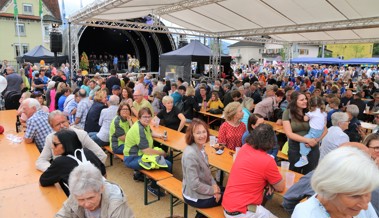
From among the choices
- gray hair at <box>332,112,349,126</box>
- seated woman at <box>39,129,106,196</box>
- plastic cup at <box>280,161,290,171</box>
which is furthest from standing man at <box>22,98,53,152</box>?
gray hair at <box>332,112,349,126</box>

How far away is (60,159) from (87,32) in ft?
75.8

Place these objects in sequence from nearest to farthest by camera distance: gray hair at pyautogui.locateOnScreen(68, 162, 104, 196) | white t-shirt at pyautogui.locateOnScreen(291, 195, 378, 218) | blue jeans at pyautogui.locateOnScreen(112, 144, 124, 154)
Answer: white t-shirt at pyautogui.locateOnScreen(291, 195, 378, 218), gray hair at pyautogui.locateOnScreen(68, 162, 104, 196), blue jeans at pyautogui.locateOnScreen(112, 144, 124, 154)

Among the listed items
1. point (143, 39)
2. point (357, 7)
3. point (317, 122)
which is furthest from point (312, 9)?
point (143, 39)

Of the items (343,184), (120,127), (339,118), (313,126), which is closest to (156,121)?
(120,127)

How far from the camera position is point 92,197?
64.2 inches

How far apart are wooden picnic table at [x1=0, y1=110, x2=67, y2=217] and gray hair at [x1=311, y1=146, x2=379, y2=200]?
196 centimetres

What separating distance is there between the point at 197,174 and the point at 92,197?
1.06 m

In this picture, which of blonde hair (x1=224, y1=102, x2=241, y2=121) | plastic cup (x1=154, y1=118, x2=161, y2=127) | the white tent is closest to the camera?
blonde hair (x1=224, y1=102, x2=241, y2=121)

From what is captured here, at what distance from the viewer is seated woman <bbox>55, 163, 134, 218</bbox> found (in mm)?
1612

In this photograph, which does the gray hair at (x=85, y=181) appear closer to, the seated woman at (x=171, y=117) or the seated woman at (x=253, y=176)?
the seated woman at (x=253, y=176)

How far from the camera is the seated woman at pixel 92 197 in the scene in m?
1.61

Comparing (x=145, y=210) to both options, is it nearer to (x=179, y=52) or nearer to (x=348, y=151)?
(x=348, y=151)

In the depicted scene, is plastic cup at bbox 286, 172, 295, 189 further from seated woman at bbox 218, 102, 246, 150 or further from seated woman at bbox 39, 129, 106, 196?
seated woman at bbox 39, 129, 106, 196

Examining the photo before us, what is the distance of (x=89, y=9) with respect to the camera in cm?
873
